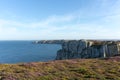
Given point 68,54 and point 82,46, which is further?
point 68,54

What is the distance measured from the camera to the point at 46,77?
25953mm

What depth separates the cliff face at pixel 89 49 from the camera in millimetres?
115375

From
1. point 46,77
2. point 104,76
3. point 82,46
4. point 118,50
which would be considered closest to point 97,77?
point 104,76

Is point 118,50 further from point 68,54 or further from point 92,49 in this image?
point 68,54

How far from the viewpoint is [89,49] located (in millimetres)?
142500

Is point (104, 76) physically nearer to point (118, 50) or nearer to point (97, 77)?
point (97, 77)

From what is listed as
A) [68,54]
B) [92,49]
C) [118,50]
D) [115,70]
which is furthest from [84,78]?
[68,54]

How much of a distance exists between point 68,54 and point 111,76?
136 m

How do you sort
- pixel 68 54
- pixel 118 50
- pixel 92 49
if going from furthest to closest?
pixel 68 54
pixel 92 49
pixel 118 50

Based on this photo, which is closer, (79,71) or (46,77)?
(46,77)

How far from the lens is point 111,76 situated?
88.7 ft

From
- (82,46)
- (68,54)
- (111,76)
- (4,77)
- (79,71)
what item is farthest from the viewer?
(68,54)

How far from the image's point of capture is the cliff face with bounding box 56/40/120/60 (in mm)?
115375

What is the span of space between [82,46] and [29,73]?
124444mm
